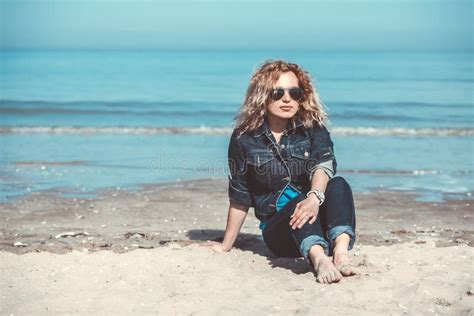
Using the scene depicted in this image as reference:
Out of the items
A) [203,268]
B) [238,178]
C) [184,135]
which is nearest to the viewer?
[203,268]

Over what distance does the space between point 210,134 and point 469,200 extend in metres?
8.76

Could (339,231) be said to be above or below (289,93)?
below

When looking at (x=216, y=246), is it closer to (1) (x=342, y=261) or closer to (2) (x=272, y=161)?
(2) (x=272, y=161)

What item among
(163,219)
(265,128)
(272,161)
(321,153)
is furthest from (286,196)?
(163,219)

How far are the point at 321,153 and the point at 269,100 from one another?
540 mm

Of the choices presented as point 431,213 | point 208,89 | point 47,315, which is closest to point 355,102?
point 208,89

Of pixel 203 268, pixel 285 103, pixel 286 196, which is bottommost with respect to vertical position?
pixel 203 268

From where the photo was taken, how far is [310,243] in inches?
203

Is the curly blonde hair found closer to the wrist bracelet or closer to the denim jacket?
the denim jacket

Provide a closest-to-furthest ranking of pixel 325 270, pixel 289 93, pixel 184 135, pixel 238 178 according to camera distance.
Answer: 1. pixel 325 270
2. pixel 289 93
3. pixel 238 178
4. pixel 184 135

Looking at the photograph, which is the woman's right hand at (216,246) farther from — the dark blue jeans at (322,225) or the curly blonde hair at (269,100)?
the curly blonde hair at (269,100)

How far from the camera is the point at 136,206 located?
833 centimetres

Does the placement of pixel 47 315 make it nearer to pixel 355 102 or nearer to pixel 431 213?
pixel 431 213

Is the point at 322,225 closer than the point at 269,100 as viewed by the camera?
Yes
